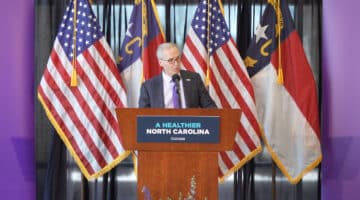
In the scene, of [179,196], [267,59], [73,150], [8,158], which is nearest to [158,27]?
[267,59]

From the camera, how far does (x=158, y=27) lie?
4465mm

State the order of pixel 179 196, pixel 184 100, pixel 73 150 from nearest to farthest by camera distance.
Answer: pixel 179 196 → pixel 184 100 → pixel 73 150

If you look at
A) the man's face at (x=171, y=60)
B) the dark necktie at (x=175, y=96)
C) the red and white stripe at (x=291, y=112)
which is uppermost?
the man's face at (x=171, y=60)

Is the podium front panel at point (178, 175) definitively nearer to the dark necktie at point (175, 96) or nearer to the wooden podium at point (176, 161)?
the wooden podium at point (176, 161)

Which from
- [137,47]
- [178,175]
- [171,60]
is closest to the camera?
[178,175]

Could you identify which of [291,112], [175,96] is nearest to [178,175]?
[175,96]

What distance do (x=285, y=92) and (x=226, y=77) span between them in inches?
21.0

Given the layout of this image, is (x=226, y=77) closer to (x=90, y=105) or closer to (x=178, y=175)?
(x=90, y=105)

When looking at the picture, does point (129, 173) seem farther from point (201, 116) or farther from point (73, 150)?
point (201, 116)

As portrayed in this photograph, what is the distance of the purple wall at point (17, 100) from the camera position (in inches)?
174

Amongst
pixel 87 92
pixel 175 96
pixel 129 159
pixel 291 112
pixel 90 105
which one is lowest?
pixel 129 159

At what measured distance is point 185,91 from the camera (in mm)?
3570

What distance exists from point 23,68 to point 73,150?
0.84m

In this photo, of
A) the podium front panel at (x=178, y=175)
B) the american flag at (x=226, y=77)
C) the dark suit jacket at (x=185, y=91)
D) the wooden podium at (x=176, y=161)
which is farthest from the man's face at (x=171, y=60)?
the american flag at (x=226, y=77)
